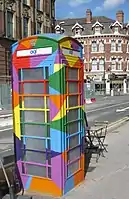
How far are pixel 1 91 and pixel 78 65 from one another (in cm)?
2605

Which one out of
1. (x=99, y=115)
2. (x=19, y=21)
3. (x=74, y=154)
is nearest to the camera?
(x=74, y=154)

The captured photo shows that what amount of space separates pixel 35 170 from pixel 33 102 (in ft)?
4.00

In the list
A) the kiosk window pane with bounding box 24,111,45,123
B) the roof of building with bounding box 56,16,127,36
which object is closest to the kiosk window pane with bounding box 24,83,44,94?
the kiosk window pane with bounding box 24,111,45,123

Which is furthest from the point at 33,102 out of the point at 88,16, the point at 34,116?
the point at 88,16

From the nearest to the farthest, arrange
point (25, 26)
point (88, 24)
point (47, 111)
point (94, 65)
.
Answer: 1. point (47, 111)
2. point (25, 26)
3. point (94, 65)
4. point (88, 24)

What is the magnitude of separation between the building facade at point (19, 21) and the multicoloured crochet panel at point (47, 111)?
28.6 m

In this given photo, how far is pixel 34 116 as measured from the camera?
6.18m

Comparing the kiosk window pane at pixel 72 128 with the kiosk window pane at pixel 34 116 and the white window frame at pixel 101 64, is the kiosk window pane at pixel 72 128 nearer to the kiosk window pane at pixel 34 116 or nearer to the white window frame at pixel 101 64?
the kiosk window pane at pixel 34 116

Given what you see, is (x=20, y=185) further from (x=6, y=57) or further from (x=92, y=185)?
(x=6, y=57)

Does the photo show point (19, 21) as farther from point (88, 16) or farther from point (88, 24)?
point (88, 16)

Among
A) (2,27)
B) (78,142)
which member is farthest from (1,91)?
(78,142)

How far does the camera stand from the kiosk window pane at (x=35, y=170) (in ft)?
20.0

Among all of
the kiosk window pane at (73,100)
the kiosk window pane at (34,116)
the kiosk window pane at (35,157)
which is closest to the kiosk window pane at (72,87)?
the kiosk window pane at (73,100)

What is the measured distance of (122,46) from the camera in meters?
72.2
